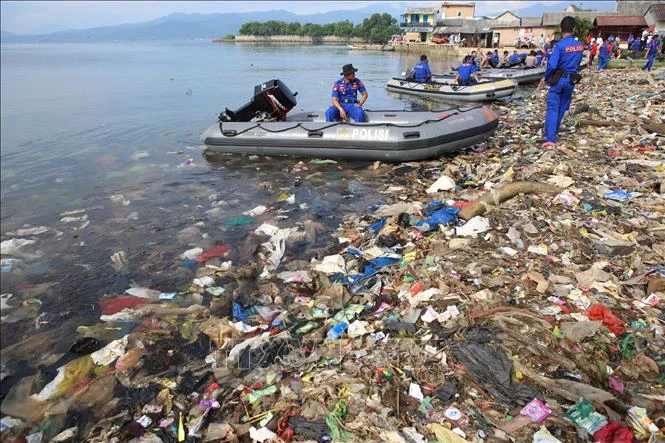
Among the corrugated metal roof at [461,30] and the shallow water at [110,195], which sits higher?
the corrugated metal roof at [461,30]

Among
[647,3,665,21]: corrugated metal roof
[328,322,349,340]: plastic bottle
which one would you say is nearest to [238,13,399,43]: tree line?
[647,3,665,21]: corrugated metal roof

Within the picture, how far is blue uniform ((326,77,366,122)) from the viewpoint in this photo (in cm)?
873

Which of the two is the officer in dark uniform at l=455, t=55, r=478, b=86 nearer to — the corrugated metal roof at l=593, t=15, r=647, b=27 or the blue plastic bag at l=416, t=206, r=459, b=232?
the blue plastic bag at l=416, t=206, r=459, b=232

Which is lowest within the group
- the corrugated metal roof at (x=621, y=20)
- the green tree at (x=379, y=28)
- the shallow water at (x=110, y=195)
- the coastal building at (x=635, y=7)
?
the shallow water at (x=110, y=195)

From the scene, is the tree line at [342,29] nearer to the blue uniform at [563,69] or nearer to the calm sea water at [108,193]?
the calm sea water at [108,193]

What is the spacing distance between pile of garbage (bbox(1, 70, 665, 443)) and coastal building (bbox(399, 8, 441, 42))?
66.8 meters

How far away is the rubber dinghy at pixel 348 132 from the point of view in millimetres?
8086

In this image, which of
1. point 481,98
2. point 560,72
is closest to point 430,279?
point 560,72

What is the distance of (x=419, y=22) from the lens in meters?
68.8

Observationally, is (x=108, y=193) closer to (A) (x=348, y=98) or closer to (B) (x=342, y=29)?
(A) (x=348, y=98)

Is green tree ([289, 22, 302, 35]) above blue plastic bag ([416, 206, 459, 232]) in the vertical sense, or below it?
above

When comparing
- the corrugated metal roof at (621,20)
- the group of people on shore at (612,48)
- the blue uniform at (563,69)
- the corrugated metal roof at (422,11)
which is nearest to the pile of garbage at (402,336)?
the blue uniform at (563,69)

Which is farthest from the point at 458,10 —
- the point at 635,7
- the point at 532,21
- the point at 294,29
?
the point at 294,29

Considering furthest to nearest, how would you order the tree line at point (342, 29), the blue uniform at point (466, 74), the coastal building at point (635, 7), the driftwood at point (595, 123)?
the tree line at point (342, 29) → the coastal building at point (635, 7) → the blue uniform at point (466, 74) → the driftwood at point (595, 123)
